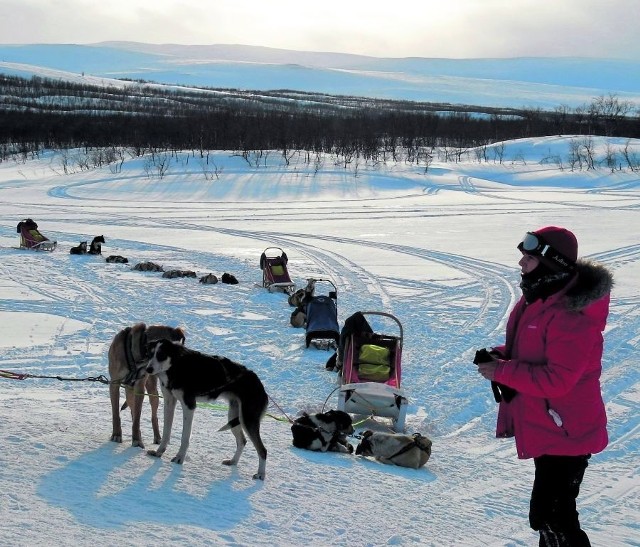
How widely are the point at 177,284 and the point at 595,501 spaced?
784cm

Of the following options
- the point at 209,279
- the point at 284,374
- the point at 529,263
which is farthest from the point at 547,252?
the point at 209,279

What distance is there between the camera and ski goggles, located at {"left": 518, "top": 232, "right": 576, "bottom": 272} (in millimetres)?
2826

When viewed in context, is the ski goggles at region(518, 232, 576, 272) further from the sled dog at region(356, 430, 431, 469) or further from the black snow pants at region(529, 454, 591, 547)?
the sled dog at region(356, 430, 431, 469)

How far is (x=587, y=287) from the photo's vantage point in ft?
9.05

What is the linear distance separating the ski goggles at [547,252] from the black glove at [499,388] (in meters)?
0.42

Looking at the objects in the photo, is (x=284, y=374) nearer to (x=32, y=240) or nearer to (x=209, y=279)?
(x=209, y=279)

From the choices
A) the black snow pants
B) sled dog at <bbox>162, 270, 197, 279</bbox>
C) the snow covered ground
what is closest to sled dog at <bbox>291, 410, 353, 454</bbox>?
the snow covered ground

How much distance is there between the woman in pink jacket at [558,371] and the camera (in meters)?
2.76

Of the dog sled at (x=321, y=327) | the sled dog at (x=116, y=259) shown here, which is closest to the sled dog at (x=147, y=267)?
the sled dog at (x=116, y=259)

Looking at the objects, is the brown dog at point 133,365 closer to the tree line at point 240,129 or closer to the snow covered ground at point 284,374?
the snow covered ground at point 284,374

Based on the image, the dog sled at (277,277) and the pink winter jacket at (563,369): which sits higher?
the pink winter jacket at (563,369)

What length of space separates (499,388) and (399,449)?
2.15 metres

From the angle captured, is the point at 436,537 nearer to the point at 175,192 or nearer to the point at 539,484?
the point at 539,484

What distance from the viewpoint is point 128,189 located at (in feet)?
93.8
